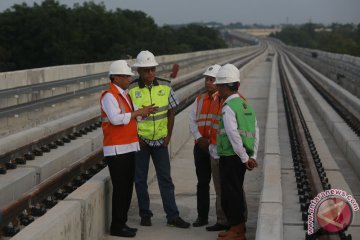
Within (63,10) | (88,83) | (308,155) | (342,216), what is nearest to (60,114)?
(88,83)

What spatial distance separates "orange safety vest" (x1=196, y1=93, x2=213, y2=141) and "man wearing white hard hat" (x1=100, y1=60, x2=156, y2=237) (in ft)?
2.17

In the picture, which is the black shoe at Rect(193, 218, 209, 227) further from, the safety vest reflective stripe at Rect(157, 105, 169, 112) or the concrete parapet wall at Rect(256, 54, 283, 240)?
the safety vest reflective stripe at Rect(157, 105, 169, 112)

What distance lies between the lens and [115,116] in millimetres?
7547

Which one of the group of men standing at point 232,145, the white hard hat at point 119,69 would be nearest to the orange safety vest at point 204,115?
the group of men standing at point 232,145

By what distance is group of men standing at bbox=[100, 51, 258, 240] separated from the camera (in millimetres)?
7340

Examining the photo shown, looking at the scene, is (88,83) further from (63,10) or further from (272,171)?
(63,10)

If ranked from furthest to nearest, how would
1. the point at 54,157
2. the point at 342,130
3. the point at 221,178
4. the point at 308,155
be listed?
the point at 342,130, the point at 308,155, the point at 54,157, the point at 221,178

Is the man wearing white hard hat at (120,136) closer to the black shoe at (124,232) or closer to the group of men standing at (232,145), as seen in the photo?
the black shoe at (124,232)


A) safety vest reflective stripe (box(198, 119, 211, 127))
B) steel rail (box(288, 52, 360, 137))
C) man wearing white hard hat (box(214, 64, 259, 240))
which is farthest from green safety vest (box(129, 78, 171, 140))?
steel rail (box(288, 52, 360, 137))

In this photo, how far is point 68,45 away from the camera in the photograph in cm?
6794

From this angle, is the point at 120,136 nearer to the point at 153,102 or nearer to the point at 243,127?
the point at 153,102

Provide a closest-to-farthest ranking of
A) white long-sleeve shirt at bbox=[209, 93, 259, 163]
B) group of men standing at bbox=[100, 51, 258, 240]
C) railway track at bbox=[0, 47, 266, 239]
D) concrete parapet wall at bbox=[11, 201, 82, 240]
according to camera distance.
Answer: concrete parapet wall at bbox=[11, 201, 82, 240], white long-sleeve shirt at bbox=[209, 93, 259, 163], group of men standing at bbox=[100, 51, 258, 240], railway track at bbox=[0, 47, 266, 239]

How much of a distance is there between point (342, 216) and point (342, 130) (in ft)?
41.8

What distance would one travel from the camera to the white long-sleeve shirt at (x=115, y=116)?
7.56m
